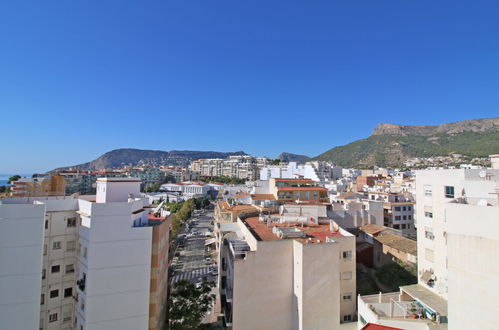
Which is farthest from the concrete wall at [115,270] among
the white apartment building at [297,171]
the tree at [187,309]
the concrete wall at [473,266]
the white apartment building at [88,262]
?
the white apartment building at [297,171]

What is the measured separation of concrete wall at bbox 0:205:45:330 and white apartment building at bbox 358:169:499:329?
74.9ft

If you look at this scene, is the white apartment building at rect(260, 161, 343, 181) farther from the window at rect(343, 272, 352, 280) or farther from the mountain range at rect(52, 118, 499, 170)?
the window at rect(343, 272, 352, 280)

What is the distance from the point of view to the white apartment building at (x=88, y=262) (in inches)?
639

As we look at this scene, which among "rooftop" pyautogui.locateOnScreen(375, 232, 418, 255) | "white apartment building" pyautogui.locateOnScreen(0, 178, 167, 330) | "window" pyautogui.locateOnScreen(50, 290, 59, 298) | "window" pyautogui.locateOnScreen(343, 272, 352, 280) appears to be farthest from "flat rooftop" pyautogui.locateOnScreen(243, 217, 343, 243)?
"window" pyautogui.locateOnScreen(50, 290, 59, 298)

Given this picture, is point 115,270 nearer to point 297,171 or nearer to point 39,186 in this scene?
point 39,186

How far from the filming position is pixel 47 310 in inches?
688

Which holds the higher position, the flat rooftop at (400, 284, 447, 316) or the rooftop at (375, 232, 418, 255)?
the rooftop at (375, 232, 418, 255)

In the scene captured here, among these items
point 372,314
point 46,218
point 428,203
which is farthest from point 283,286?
point 46,218

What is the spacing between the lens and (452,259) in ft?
37.2

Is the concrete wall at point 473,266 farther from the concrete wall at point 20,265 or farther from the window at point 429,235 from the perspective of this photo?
the concrete wall at point 20,265

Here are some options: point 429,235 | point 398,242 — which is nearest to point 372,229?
point 398,242

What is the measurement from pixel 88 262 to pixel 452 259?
2032cm

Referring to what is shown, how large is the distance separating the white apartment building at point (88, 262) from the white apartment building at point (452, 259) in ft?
55.2

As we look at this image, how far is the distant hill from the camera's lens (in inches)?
5165
